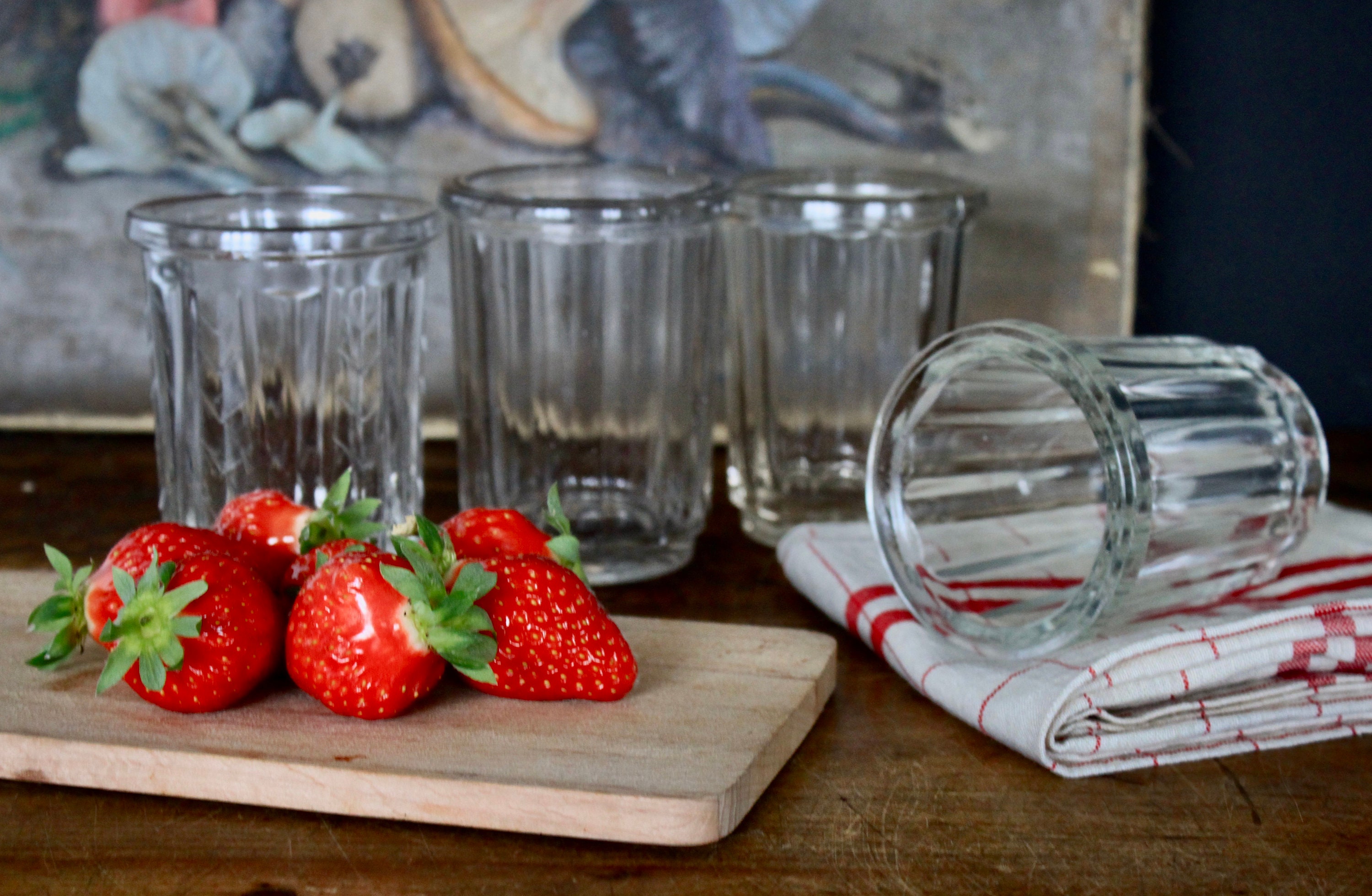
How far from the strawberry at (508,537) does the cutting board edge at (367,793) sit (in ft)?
0.46

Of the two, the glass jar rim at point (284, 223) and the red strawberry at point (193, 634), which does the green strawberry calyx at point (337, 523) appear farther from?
the glass jar rim at point (284, 223)

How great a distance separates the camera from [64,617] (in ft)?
2.26

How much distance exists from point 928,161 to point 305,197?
510 millimetres

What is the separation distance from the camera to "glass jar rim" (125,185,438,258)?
823mm

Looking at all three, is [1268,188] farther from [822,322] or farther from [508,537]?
[508,537]

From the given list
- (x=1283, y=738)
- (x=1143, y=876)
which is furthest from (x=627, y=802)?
(x=1283, y=738)

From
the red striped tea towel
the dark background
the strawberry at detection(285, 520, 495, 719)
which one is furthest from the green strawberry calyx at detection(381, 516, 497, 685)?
the dark background

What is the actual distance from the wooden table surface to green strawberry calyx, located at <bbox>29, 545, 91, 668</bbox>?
0.07m

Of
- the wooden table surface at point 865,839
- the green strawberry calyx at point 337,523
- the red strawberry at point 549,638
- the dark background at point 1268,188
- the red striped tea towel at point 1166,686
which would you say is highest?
the dark background at point 1268,188

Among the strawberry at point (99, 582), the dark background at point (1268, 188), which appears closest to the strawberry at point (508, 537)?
the strawberry at point (99, 582)

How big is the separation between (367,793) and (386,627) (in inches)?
2.8

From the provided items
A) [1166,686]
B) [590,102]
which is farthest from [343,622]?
[590,102]

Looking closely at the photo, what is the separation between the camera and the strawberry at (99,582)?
67cm

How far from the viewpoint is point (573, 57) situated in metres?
1.16
